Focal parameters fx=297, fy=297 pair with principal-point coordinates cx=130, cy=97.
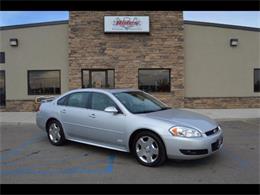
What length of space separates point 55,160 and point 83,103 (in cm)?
154

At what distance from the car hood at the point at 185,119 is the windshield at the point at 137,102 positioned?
0.31 metres

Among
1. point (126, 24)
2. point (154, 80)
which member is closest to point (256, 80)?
point (154, 80)

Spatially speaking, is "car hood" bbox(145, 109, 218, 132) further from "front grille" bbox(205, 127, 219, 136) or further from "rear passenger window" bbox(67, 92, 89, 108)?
"rear passenger window" bbox(67, 92, 89, 108)

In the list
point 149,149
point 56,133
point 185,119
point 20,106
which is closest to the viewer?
point 149,149

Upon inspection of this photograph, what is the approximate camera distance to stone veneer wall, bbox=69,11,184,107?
15625 mm

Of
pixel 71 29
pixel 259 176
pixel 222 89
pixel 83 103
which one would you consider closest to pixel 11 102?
pixel 71 29

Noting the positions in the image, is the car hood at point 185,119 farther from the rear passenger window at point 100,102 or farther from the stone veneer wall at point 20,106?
the stone veneer wall at point 20,106

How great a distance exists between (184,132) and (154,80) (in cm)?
1071

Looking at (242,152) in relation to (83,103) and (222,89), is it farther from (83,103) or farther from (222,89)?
(222,89)

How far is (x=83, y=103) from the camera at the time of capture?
7.13 m

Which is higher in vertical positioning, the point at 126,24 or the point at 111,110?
the point at 126,24

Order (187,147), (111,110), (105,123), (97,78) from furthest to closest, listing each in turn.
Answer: (97,78) → (105,123) → (111,110) → (187,147)

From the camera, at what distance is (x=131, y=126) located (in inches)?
235

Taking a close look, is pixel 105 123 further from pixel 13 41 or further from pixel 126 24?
pixel 13 41
